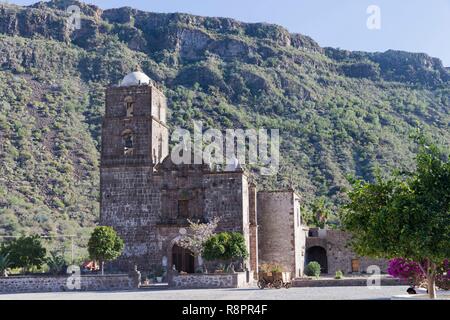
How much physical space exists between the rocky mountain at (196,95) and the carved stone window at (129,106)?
2019 centimetres

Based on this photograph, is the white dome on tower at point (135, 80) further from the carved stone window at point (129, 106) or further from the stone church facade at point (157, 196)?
the carved stone window at point (129, 106)

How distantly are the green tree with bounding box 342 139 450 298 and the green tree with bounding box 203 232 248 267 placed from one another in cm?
1378

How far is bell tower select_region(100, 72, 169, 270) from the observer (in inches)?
1473

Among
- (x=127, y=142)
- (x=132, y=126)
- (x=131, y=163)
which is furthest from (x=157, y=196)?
(x=132, y=126)

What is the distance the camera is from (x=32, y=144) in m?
66.8

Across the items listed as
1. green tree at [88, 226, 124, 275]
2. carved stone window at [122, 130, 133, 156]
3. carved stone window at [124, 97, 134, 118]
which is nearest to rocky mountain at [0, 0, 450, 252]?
carved stone window at [122, 130, 133, 156]

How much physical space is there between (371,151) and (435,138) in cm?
1156

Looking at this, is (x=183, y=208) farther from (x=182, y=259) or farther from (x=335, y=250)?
(x=335, y=250)

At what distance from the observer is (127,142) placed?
39000 mm

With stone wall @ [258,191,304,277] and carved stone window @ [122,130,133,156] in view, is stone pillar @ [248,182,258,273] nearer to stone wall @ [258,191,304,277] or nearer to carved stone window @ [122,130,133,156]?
stone wall @ [258,191,304,277]

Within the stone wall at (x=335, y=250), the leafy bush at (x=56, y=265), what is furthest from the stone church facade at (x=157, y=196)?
the stone wall at (x=335, y=250)

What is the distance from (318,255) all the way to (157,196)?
14.4 metres

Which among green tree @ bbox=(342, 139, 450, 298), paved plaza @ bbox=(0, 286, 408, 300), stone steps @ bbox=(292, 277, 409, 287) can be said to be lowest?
stone steps @ bbox=(292, 277, 409, 287)

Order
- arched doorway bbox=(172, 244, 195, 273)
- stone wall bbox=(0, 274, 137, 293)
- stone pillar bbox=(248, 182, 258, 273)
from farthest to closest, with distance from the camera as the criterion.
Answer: stone pillar bbox=(248, 182, 258, 273) < arched doorway bbox=(172, 244, 195, 273) < stone wall bbox=(0, 274, 137, 293)
